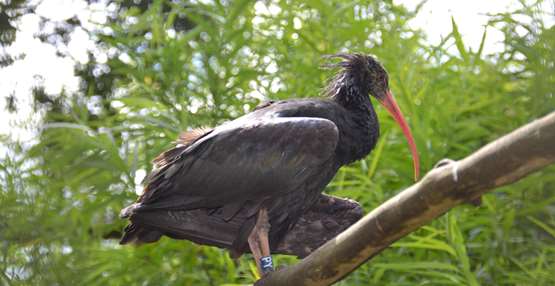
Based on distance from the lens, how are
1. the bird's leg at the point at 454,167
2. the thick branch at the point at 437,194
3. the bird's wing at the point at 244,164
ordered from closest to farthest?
1. the thick branch at the point at 437,194
2. the bird's leg at the point at 454,167
3. the bird's wing at the point at 244,164

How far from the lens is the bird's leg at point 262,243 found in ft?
11.2

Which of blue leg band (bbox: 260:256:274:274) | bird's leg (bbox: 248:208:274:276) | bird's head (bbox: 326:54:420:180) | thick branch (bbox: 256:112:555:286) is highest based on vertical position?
bird's head (bbox: 326:54:420:180)

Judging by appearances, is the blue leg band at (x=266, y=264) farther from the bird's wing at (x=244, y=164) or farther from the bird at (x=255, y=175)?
the bird's wing at (x=244, y=164)

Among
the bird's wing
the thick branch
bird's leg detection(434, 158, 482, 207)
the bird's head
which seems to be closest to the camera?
the thick branch

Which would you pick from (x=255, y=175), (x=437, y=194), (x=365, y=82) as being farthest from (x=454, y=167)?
(x=365, y=82)

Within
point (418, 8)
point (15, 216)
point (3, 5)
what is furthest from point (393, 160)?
point (3, 5)

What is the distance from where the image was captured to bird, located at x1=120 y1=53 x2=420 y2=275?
3.36 m

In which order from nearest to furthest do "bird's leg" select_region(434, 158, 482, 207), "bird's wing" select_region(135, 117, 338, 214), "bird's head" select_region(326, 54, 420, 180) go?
"bird's leg" select_region(434, 158, 482, 207), "bird's wing" select_region(135, 117, 338, 214), "bird's head" select_region(326, 54, 420, 180)

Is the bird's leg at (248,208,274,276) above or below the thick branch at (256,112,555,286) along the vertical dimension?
below

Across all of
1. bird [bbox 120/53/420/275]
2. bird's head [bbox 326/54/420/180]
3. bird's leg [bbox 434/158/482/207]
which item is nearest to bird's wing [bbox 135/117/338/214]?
bird [bbox 120/53/420/275]

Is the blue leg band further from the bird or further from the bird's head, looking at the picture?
the bird's head

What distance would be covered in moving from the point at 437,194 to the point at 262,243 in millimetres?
1314

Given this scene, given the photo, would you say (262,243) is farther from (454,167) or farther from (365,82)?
(454,167)

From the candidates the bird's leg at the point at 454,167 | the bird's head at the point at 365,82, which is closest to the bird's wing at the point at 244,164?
the bird's head at the point at 365,82
